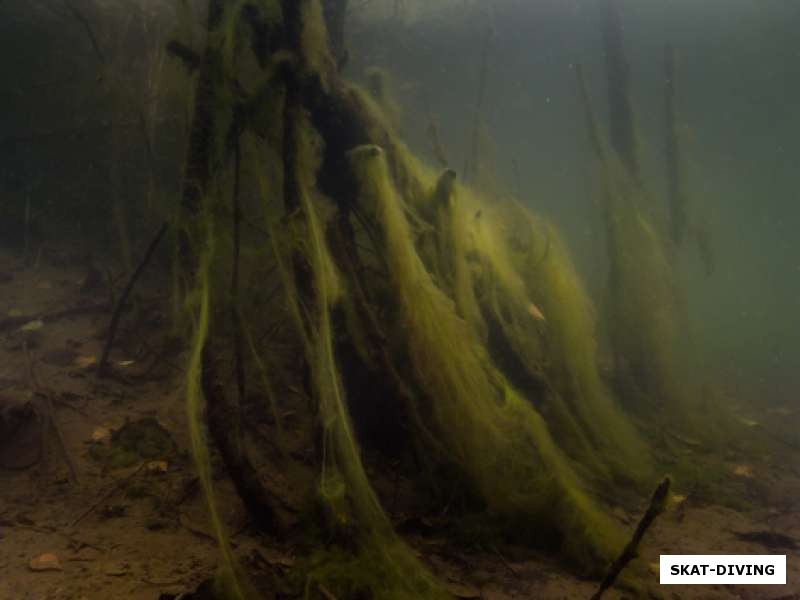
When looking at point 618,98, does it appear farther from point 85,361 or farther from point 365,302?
point 85,361

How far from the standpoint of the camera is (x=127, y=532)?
2928 mm

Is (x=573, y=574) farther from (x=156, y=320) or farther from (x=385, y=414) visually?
(x=156, y=320)

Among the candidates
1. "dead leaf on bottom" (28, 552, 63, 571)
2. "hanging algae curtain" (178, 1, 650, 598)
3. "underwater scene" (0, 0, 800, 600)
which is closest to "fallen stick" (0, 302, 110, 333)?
"underwater scene" (0, 0, 800, 600)

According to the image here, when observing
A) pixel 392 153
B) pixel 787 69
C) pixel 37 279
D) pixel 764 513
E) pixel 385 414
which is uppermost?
pixel 787 69

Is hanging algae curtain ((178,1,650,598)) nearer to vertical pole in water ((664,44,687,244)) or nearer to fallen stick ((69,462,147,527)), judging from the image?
fallen stick ((69,462,147,527))

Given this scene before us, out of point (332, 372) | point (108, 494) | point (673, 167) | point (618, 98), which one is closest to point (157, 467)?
point (108, 494)

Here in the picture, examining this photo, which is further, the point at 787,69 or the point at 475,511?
the point at 787,69

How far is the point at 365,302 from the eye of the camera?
3848 millimetres

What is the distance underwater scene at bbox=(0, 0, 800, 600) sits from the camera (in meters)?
2.86

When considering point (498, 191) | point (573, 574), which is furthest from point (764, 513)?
point (498, 191)

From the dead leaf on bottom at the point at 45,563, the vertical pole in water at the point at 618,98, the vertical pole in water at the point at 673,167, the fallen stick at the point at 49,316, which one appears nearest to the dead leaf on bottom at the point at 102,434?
the dead leaf on bottom at the point at 45,563

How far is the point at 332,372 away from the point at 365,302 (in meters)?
0.99

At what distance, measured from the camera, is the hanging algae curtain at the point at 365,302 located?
286 cm

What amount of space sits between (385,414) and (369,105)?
2.49 m
